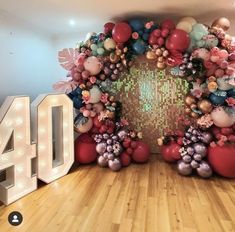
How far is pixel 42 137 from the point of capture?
2.56m

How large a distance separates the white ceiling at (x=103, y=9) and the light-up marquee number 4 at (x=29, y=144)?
1.05 meters

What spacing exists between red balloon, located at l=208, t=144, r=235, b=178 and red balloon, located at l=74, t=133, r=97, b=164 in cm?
150

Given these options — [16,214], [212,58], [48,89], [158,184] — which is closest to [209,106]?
[212,58]

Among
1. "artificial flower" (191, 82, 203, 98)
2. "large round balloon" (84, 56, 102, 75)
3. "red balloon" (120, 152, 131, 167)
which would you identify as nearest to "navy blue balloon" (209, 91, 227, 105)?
"artificial flower" (191, 82, 203, 98)

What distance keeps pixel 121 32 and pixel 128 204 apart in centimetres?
202

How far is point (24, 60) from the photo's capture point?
327 cm

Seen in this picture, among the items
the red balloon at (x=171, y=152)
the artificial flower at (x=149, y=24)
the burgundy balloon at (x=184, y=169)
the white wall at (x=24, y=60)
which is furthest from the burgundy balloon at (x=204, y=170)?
the white wall at (x=24, y=60)

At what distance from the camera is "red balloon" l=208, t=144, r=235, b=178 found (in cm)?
262

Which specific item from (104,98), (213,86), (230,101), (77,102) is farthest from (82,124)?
(230,101)

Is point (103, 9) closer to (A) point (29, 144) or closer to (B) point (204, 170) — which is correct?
(A) point (29, 144)

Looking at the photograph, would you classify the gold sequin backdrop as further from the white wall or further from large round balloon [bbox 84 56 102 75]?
the white wall

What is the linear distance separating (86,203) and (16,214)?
1.98 ft

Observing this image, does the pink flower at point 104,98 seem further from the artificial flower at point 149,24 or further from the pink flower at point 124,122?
the artificial flower at point 149,24

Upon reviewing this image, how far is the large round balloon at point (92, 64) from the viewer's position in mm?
3043
